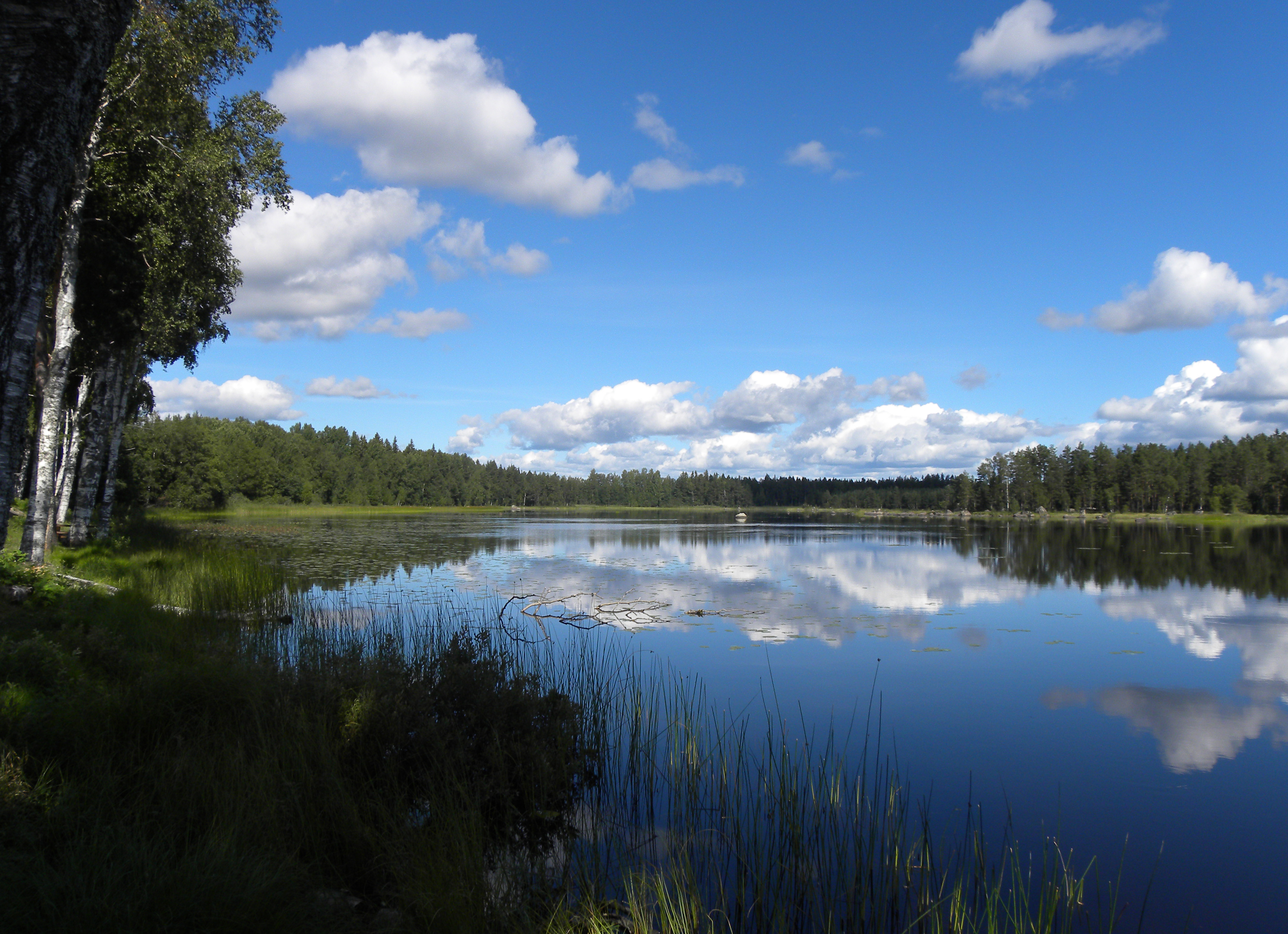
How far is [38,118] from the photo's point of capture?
2891 millimetres

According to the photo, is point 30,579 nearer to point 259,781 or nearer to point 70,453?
point 259,781

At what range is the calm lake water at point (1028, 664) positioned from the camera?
737 cm

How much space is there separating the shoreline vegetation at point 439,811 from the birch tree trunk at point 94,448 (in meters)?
10.6

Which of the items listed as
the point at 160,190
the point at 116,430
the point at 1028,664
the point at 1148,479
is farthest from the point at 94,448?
the point at 1148,479

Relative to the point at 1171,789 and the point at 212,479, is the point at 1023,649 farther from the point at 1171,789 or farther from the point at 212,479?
the point at 212,479

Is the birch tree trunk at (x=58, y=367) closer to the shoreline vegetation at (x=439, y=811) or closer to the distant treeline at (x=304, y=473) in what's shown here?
the shoreline vegetation at (x=439, y=811)

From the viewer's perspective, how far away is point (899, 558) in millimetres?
37219

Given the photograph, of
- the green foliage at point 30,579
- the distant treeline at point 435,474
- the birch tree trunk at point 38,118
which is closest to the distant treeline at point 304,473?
the distant treeline at point 435,474

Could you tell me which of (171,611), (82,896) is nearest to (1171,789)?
(82,896)

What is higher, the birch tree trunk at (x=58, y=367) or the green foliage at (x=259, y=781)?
the birch tree trunk at (x=58, y=367)

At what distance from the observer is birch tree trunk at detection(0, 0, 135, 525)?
9.15 ft

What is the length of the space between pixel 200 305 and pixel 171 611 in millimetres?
10462

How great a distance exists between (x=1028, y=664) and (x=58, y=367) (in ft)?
68.9

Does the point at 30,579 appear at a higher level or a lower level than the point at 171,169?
lower
